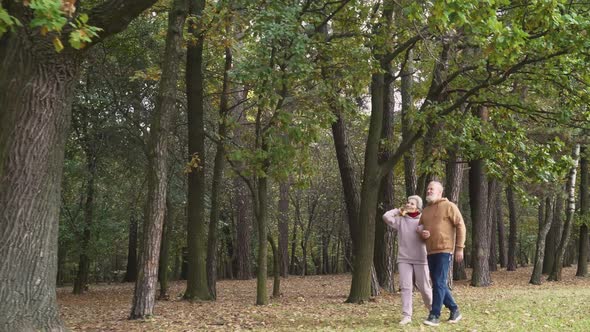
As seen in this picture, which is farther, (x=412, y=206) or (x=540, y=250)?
(x=540, y=250)

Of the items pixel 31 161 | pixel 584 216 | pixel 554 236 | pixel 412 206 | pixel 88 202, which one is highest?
pixel 584 216

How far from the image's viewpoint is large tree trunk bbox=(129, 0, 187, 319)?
323 inches

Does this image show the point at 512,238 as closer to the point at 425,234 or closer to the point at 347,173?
the point at 347,173

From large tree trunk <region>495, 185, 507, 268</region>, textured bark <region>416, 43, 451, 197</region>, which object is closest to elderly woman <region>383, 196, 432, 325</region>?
textured bark <region>416, 43, 451, 197</region>

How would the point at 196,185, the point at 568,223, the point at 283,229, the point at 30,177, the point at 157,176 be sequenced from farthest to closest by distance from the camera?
the point at 283,229, the point at 568,223, the point at 196,185, the point at 157,176, the point at 30,177

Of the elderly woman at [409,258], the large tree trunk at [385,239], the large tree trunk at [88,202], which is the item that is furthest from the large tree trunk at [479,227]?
the large tree trunk at [88,202]

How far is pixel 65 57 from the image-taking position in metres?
6.18

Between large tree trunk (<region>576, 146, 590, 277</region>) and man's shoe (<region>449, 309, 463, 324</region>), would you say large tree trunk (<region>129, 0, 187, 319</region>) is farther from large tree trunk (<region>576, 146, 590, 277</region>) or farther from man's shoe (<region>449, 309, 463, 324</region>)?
large tree trunk (<region>576, 146, 590, 277</region>)

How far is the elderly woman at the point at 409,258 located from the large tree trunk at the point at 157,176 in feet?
11.2

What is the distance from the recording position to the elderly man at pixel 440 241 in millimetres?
7145

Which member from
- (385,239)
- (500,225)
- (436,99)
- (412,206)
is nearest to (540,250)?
(385,239)

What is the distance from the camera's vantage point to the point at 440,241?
23.5 feet

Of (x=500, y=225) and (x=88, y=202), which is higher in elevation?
(x=500, y=225)

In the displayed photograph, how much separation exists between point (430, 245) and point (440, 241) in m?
0.16
